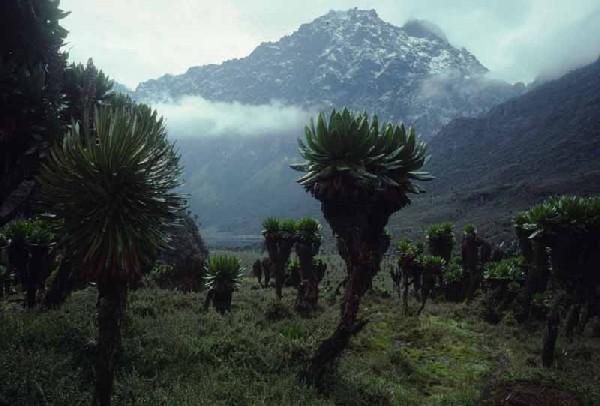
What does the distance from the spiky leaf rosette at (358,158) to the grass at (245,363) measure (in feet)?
16.9

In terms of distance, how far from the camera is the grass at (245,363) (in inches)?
399

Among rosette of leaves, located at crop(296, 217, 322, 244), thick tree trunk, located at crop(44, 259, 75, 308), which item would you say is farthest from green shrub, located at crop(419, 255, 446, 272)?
thick tree trunk, located at crop(44, 259, 75, 308)

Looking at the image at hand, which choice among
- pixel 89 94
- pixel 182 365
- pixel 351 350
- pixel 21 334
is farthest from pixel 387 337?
pixel 89 94

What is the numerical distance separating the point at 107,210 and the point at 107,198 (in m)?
0.24

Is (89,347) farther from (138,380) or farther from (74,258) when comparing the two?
(74,258)

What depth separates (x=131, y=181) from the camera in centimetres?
905

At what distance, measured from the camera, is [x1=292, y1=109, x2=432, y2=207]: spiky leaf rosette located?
12.2m

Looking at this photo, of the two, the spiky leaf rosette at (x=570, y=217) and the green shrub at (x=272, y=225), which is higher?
the spiky leaf rosette at (x=570, y=217)

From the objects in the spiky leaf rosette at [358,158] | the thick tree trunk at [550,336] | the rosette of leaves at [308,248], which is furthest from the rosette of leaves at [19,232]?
the thick tree trunk at [550,336]

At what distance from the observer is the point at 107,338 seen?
8586 mm

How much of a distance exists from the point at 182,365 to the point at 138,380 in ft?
5.23

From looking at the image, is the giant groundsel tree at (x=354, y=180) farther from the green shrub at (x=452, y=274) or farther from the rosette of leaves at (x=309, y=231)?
the green shrub at (x=452, y=274)

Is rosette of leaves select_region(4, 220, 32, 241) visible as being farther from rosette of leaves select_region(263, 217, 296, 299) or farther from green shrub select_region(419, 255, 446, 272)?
green shrub select_region(419, 255, 446, 272)

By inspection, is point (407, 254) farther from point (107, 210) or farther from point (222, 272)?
point (107, 210)
